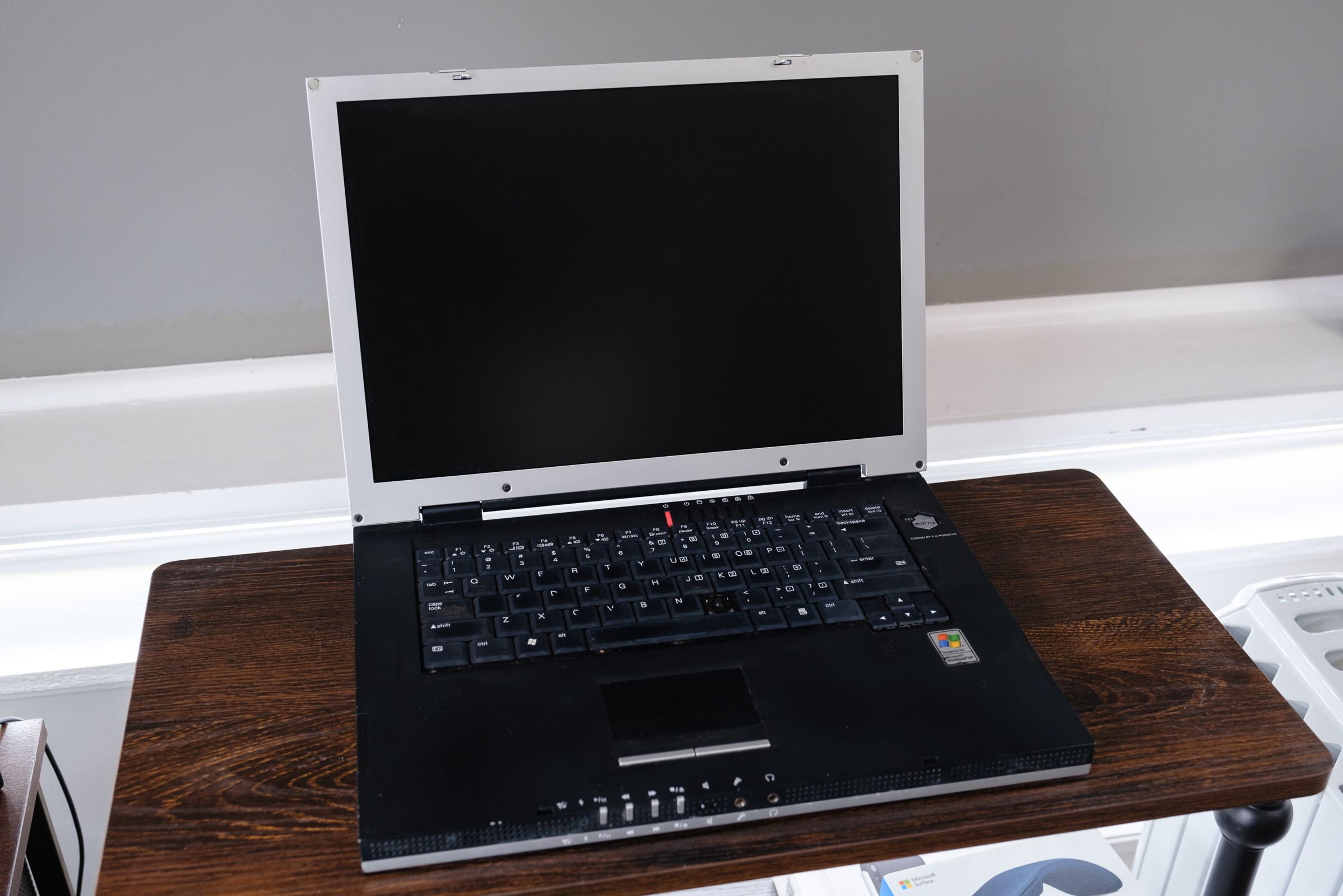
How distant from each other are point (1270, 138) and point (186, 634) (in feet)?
4.14

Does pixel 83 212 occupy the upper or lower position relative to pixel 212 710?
upper

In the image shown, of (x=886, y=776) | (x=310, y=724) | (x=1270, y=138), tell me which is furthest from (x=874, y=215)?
(x=1270, y=138)

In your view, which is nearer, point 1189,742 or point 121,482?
point 1189,742

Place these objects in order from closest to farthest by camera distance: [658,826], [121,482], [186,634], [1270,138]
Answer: [658,826] → [186,634] → [121,482] → [1270,138]

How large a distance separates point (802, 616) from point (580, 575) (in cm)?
15

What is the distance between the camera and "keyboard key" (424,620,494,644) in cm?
66

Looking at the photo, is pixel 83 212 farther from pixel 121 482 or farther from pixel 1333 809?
pixel 1333 809

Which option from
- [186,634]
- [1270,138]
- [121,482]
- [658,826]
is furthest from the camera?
[1270,138]

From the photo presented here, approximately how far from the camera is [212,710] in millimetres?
659

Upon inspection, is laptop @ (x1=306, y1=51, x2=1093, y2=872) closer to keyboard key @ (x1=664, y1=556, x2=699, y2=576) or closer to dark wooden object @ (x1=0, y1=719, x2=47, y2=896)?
keyboard key @ (x1=664, y1=556, x2=699, y2=576)

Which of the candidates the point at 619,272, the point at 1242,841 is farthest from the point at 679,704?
the point at 1242,841

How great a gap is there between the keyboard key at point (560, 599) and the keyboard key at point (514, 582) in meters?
0.01

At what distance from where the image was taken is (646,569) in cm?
72

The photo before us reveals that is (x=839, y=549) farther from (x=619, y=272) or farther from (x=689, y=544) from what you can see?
(x=619, y=272)
